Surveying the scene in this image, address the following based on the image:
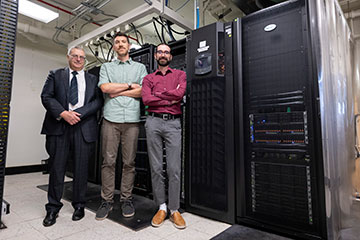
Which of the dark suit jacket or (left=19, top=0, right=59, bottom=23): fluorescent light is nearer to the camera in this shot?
the dark suit jacket

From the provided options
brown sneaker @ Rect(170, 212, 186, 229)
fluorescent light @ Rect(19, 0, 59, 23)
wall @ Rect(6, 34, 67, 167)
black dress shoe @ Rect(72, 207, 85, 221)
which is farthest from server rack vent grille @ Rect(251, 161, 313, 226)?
wall @ Rect(6, 34, 67, 167)

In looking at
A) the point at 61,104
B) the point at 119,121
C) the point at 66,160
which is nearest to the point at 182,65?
the point at 119,121

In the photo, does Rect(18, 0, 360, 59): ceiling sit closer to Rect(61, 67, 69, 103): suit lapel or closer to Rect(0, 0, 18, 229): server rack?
Rect(61, 67, 69, 103): suit lapel

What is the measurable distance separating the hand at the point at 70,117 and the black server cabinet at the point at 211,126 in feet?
3.42

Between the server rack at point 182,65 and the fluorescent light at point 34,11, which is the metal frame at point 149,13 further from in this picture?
the fluorescent light at point 34,11

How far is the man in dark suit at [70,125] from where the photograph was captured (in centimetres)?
187

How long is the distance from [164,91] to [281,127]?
100 centimetres

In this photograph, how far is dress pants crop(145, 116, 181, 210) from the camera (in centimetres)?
187

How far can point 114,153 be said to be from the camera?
206 cm

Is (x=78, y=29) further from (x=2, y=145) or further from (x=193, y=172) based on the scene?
(x=193, y=172)

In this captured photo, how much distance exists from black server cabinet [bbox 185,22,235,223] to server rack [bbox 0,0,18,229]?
152cm

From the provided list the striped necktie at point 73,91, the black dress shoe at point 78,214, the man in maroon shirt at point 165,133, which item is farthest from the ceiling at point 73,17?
the black dress shoe at point 78,214

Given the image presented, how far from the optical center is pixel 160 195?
1912mm

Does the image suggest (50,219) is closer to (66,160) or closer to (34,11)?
(66,160)
